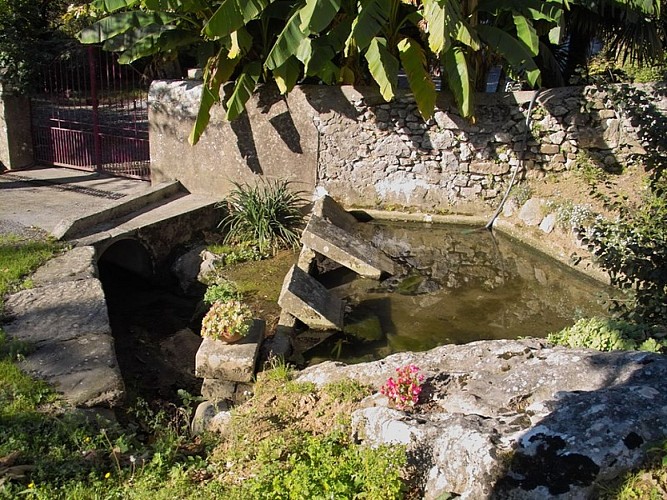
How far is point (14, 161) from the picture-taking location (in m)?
12.8

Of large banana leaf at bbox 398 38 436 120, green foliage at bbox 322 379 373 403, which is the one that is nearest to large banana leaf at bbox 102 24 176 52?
large banana leaf at bbox 398 38 436 120

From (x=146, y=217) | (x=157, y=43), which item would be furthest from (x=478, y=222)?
(x=157, y=43)

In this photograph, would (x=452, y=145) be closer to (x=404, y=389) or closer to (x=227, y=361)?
(x=227, y=361)

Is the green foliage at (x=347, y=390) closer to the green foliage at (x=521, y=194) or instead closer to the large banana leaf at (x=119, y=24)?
the green foliage at (x=521, y=194)

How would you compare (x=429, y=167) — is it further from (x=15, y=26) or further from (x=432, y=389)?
(x=15, y=26)

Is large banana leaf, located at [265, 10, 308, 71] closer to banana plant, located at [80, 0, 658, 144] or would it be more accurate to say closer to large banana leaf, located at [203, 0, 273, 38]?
banana plant, located at [80, 0, 658, 144]

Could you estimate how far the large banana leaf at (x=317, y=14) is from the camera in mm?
8516

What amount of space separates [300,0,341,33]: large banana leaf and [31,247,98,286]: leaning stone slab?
398 cm

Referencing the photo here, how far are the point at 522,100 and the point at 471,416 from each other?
26.3 ft

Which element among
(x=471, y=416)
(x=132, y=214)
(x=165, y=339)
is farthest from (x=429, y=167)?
(x=471, y=416)

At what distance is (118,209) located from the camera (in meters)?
9.85

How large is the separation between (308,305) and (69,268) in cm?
282

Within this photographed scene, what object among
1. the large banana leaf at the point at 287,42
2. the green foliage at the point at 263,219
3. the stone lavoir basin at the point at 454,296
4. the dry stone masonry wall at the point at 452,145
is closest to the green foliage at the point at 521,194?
the dry stone masonry wall at the point at 452,145

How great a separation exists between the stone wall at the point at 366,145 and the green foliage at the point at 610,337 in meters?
5.49
